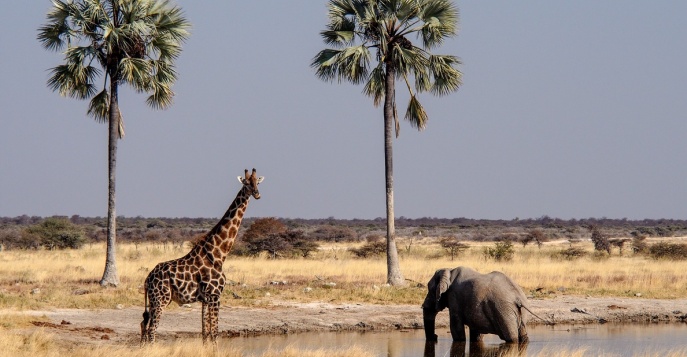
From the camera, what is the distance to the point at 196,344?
54.9ft

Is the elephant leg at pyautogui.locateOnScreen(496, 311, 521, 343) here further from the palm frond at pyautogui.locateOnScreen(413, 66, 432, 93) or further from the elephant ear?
the palm frond at pyautogui.locateOnScreen(413, 66, 432, 93)

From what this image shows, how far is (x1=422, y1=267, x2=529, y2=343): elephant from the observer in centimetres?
1834

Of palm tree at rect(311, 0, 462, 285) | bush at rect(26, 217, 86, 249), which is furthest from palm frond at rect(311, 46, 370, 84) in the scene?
bush at rect(26, 217, 86, 249)

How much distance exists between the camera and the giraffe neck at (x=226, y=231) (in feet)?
55.2

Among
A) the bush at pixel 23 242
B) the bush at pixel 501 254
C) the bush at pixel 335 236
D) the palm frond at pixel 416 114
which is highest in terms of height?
the palm frond at pixel 416 114

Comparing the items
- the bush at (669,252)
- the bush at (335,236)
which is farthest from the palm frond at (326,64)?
the bush at (335,236)

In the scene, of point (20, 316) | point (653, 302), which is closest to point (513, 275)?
point (653, 302)

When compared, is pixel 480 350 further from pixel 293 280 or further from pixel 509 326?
pixel 293 280

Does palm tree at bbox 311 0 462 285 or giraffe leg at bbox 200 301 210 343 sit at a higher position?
palm tree at bbox 311 0 462 285

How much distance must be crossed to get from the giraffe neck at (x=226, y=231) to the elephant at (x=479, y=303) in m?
4.51

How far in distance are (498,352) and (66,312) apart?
33.4 feet

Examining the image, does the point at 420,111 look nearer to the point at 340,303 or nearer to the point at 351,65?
the point at 351,65

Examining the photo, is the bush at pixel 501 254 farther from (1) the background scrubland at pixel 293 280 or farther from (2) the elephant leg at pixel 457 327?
(2) the elephant leg at pixel 457 327

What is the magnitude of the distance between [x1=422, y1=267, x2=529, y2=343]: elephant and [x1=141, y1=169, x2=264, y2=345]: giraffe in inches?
182
